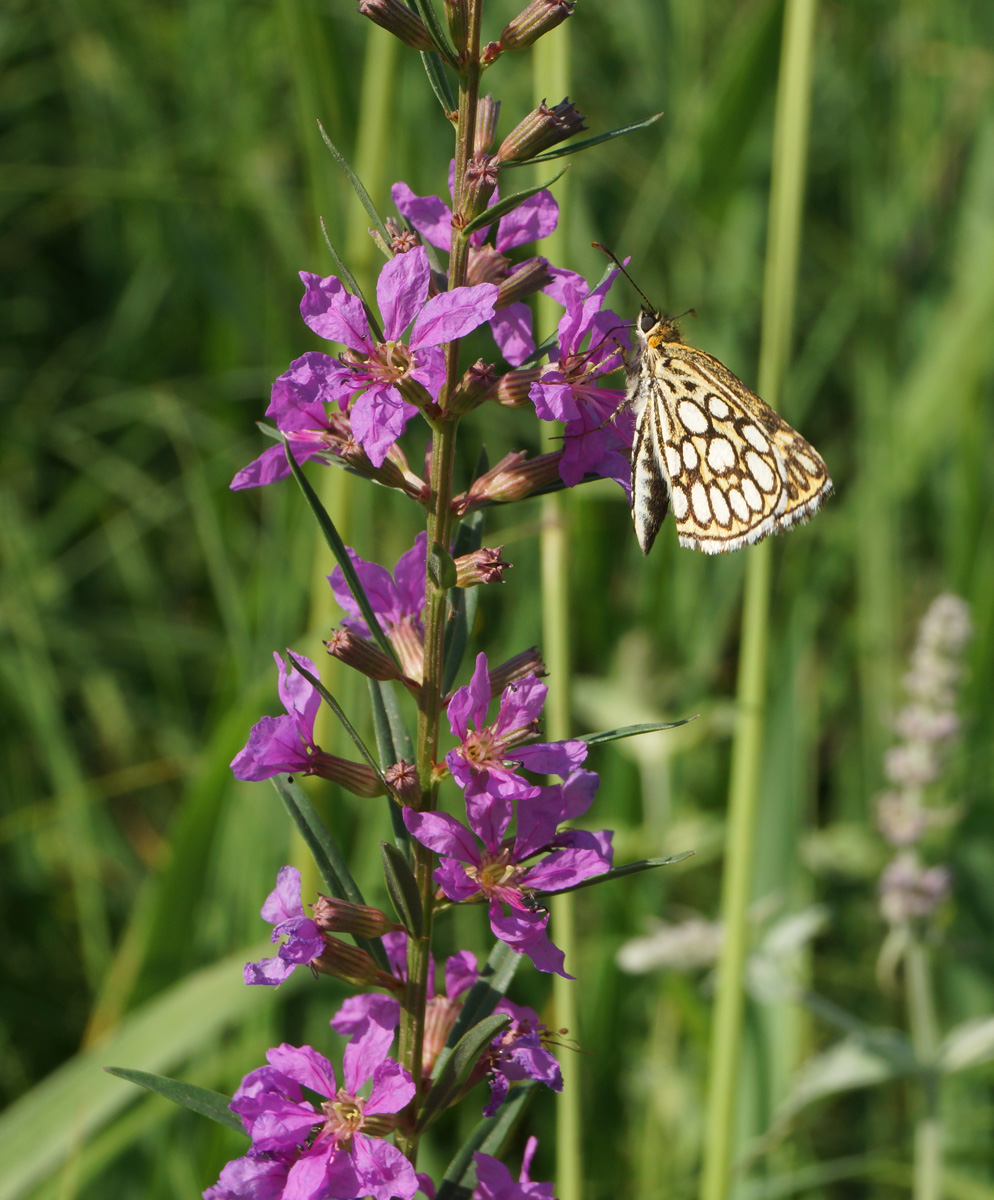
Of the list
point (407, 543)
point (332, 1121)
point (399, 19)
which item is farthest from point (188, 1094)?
point (407, 543)

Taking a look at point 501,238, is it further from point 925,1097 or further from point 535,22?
point 925,1097

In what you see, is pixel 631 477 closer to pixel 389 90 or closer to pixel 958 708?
pixel 389 90

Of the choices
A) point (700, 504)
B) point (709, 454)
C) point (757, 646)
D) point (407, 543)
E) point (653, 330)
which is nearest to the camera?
point (700, 504)

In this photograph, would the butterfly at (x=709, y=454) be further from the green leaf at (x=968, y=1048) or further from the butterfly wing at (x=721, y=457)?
the green leaf at (x=968, y=1048)

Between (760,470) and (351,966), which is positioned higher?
(760,470)

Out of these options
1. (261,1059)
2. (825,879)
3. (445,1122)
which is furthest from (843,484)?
(261,1059)

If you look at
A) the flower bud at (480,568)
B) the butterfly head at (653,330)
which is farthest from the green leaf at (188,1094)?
the butterfly head at (653,330)

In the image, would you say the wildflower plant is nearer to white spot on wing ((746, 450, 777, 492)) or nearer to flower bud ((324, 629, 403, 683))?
flower bud ((324, 629, 403, 683))

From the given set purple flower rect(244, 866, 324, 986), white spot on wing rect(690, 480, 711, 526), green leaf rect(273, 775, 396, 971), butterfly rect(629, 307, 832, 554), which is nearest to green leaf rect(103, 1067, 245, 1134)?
purple flower rect(244, 866, 324, 986)
